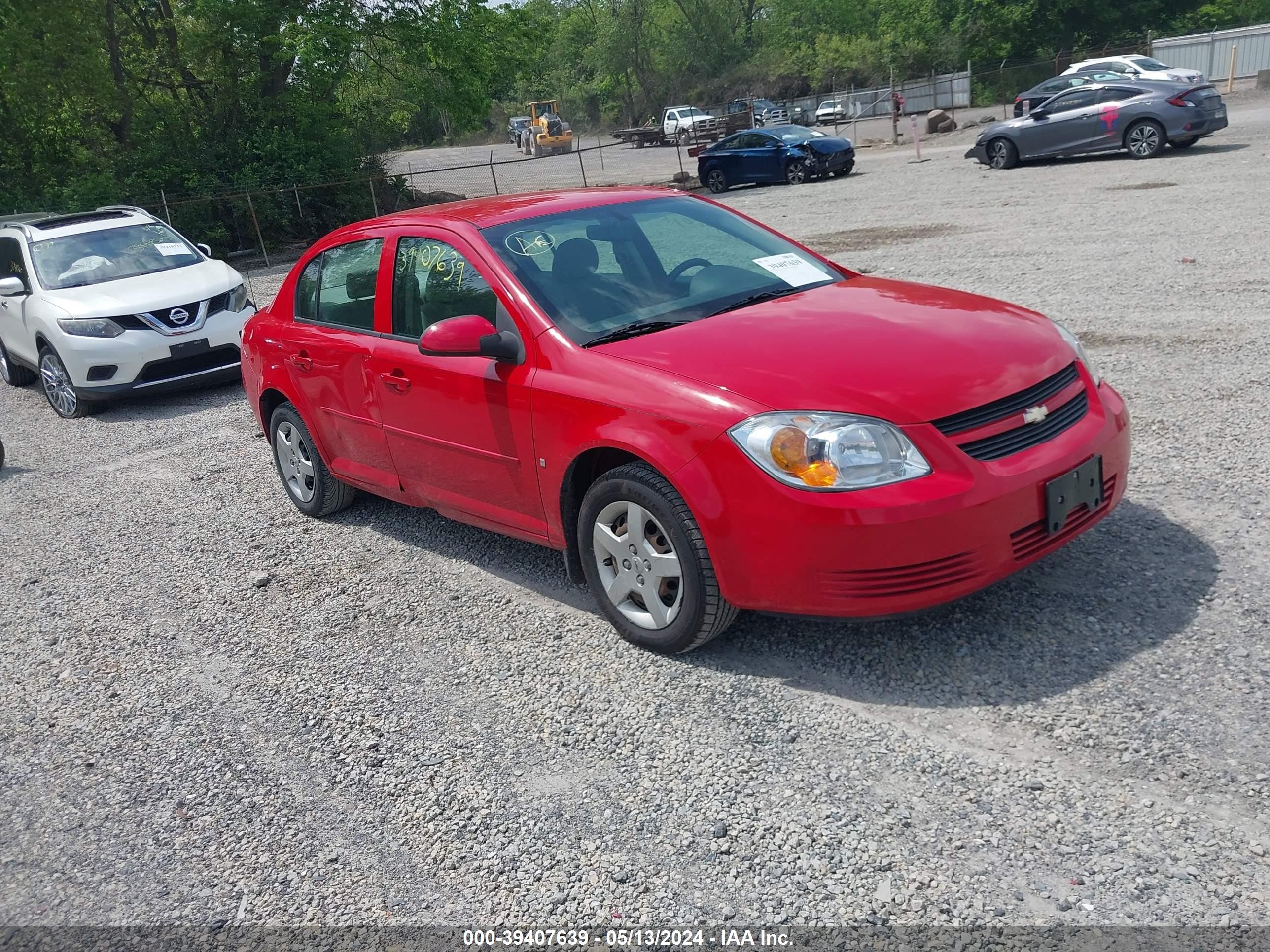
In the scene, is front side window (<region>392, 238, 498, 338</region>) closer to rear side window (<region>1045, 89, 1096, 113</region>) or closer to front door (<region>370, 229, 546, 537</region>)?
front door (<region>370, 229, 546, 537</region>)

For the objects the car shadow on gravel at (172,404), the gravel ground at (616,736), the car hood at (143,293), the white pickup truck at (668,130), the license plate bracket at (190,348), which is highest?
the car hood at (143,293)

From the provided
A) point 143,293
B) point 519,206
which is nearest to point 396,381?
point 519,206

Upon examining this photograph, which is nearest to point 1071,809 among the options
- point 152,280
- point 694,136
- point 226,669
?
point 226,669

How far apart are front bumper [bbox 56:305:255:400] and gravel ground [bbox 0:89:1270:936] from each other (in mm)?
4176

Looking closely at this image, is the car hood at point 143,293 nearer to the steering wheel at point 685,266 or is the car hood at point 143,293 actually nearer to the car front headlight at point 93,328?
the car front headlight at point 93,328

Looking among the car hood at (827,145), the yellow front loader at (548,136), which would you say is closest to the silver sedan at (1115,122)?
the car hood at (827,145)

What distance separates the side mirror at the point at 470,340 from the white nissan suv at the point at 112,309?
6817 millimetres

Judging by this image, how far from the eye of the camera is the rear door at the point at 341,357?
543cm

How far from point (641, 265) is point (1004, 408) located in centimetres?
178

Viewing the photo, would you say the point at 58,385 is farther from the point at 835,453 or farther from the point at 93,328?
the point at 835,453

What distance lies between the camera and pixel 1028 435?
12.5ft

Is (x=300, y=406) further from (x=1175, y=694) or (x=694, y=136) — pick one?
(x=694, y=136)

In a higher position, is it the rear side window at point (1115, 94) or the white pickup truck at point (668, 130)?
the rear side window at point (1115, 94)

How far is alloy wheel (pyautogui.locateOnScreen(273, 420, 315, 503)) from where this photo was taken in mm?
6355
